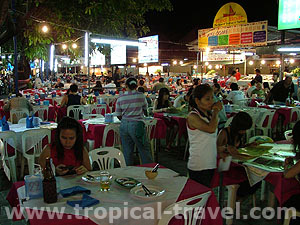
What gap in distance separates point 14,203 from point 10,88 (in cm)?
2204

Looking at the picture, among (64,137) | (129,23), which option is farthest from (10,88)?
(64,137)

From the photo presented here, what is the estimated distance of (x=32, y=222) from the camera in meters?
2.08

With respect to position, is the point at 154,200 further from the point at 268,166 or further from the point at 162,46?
the point at 162,46

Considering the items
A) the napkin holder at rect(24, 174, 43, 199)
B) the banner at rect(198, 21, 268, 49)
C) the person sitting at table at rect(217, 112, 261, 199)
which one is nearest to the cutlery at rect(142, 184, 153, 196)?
the napkin holder at rect(24, 174, 43, 199)

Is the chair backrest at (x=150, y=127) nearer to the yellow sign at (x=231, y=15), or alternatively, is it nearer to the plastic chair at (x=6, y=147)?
the plastic chair at (x=6, y=147)

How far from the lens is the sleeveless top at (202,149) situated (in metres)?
3.19

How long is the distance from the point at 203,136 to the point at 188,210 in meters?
1.11

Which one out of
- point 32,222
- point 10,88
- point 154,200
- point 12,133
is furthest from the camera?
point 10,88

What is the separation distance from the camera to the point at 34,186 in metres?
2.37

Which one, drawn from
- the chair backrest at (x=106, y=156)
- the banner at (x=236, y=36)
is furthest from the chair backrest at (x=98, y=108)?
the banner at (x=236, y=36)

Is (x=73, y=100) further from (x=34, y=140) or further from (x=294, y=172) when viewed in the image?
(x=294, y=172)

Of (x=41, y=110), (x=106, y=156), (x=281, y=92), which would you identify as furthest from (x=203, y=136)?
(x=281, y=92)

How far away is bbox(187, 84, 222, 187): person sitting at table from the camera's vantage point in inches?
125

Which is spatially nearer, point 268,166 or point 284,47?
point 268,166
